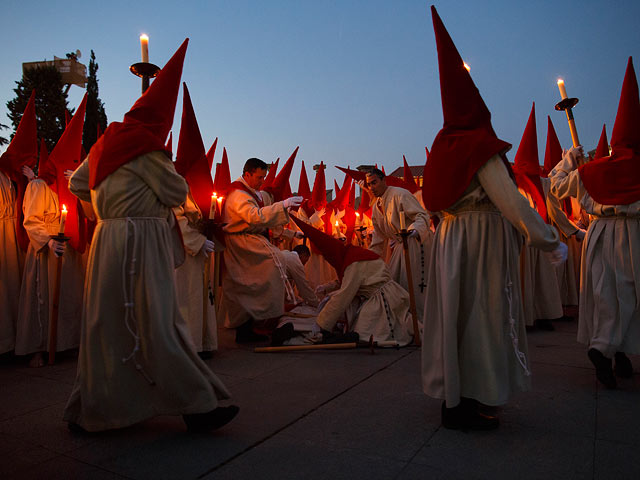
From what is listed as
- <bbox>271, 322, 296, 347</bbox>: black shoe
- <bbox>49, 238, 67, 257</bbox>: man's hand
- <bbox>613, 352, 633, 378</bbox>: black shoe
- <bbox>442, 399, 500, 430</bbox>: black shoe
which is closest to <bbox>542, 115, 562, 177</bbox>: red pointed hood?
<bbox>613, 352, 633, 378</bbox>: black shoe

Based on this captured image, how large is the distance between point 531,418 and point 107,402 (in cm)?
242

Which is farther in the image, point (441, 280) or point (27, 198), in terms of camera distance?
point (27, 198)

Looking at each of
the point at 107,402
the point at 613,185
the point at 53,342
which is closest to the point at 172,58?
the point at 107,402

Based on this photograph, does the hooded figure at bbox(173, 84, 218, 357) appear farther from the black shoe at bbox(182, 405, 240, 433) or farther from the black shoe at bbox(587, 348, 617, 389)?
the black shoe at bbox(587, 348, 617, 389)

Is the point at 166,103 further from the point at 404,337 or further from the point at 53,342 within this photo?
the point at 404,337

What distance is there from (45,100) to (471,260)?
23695mm

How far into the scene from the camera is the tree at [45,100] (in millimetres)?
21109

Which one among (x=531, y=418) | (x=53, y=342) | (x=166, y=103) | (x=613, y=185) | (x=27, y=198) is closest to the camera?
(x=531, y=418)

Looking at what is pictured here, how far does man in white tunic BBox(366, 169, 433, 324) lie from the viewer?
598cm

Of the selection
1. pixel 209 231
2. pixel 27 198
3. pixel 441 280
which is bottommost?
pixel 441 280

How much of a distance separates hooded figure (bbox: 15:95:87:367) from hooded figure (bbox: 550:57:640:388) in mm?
4614

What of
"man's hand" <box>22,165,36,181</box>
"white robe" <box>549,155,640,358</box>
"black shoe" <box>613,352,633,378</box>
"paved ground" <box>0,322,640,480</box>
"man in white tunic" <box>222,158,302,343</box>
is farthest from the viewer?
"man in white tunic" <box>222,158,302,343</box>

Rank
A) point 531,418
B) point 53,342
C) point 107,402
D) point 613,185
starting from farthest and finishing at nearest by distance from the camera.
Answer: point 53,342 → point 613,185 → point 531,418 → point 107,402

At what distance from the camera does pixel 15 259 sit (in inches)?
195
